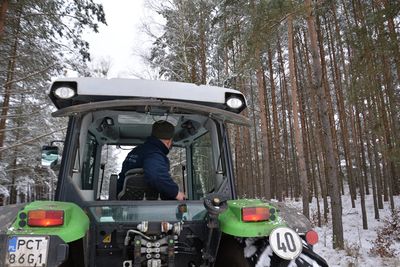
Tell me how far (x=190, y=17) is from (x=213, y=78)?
321 centimetres

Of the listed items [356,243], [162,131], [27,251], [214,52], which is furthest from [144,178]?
[214,52]

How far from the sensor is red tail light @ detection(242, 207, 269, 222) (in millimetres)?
2334

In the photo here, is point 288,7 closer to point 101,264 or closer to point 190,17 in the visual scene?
point 101,264

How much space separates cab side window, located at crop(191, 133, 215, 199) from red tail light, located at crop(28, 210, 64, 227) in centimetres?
178

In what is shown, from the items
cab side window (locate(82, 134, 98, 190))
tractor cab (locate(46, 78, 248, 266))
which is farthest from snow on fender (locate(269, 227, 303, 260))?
cab side window (locate(82, 134, 98, 190))

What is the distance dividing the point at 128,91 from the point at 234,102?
853 mm

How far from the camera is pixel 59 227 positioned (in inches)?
82.3

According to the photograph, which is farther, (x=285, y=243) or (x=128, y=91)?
(x=128, y=91)

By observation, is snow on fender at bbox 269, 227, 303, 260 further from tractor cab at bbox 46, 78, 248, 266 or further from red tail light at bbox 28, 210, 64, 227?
red tail light at bbox 28, 210, 64, 227

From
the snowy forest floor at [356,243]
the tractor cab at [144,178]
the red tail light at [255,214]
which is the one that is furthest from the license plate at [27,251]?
the snowy forest floor at [356,243]

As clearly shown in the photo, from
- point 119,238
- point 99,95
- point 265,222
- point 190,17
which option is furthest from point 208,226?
point 190,17

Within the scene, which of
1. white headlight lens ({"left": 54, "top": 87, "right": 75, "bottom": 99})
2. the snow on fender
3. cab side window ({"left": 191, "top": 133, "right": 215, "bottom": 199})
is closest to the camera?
the snow on fender

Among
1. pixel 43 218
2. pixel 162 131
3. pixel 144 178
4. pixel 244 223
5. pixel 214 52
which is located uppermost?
pixel 214 52

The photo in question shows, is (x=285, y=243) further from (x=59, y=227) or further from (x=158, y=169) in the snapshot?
(x=59, y=227)
